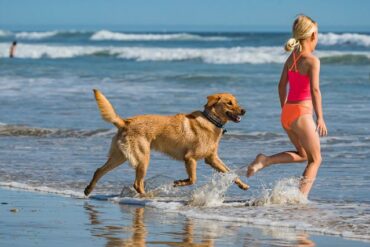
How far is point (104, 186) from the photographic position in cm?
872

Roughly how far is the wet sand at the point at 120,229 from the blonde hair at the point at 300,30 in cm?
154

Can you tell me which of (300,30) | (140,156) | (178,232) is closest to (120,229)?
(178,232)

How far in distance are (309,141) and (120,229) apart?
5.94 feet

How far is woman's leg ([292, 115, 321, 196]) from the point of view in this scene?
278 inches

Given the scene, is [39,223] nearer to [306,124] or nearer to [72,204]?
[72,204]

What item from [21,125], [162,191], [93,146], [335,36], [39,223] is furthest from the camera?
[335,36]

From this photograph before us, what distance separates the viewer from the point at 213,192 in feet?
24.9

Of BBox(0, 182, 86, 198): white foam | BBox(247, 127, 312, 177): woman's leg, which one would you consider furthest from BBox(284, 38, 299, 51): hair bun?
BBox(0, 182, 86, 198): white foam

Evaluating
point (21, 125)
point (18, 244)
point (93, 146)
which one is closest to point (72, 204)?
point (18, 244)

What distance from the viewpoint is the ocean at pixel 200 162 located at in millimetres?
7246

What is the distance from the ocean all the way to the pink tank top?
77 cm

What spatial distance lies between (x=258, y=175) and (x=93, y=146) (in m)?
2.99

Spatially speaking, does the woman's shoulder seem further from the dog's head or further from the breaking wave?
the breaking wave

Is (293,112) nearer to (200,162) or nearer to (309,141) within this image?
(309,141)
